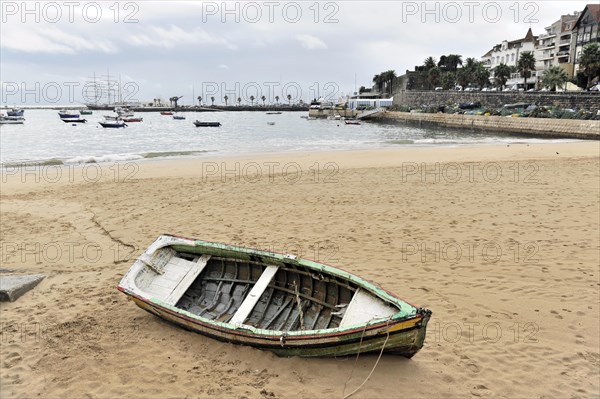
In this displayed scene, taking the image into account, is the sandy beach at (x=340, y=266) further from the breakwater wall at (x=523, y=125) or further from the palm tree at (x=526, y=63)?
the palm tree at (x=526, y=63)

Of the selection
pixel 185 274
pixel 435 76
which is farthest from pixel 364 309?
pixel 435 76

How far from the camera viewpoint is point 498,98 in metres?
70.4

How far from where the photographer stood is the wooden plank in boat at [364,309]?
5.07 metres

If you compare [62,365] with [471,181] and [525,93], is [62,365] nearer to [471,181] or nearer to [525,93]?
[471,181]

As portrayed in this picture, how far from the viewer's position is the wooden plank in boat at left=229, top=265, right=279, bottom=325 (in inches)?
228

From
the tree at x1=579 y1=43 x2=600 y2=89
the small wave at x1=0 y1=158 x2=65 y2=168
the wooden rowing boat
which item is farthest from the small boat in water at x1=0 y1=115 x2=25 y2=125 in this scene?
the tree at x1=579 y1=43 x2=600 y2=89

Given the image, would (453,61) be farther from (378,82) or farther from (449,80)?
(378,82)

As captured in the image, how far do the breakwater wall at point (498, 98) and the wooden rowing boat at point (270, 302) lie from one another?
56959 millimetres

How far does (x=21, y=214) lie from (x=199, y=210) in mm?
5242

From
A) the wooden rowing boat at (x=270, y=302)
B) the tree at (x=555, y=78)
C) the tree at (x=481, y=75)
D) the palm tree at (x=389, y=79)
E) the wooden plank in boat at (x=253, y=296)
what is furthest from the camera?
the palm tree at (x=389, y=79)

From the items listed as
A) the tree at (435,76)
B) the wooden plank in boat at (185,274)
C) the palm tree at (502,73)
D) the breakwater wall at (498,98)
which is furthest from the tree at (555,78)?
the wooden plank in boat at (185,274)

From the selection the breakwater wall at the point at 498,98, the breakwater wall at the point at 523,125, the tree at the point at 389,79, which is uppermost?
the tree at the point at 389,79

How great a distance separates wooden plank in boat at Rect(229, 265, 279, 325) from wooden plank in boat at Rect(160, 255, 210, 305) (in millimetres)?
1078

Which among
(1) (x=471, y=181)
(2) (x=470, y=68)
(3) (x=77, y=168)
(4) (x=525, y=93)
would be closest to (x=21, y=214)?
(3) (x=77, y=168)
